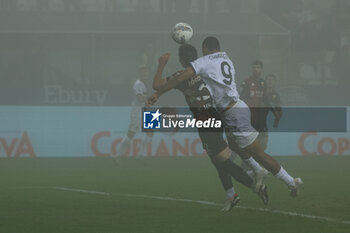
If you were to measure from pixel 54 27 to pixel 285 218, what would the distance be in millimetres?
20793

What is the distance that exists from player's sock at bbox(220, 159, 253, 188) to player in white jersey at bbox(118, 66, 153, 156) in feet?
29.7

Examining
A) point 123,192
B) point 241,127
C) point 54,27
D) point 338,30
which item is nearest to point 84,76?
point 54,27

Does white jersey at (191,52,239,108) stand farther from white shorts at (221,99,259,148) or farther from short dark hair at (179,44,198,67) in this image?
short dark hair at (179,44,198,67)

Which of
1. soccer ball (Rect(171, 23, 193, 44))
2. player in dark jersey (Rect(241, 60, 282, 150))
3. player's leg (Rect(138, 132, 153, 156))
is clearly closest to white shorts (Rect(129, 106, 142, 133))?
player's leg (Rect(138, 132, 153, 156))

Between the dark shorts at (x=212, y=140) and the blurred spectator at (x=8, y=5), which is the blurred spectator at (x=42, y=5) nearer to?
the blurred spectator at (x=8, y=5)

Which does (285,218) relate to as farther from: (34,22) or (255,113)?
(34,22)

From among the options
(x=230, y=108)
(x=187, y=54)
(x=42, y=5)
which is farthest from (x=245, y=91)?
(x=42, y=5)

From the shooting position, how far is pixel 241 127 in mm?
9938

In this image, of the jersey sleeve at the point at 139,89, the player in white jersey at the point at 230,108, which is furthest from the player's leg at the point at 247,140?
the jersey sleeve at the point at 139,89

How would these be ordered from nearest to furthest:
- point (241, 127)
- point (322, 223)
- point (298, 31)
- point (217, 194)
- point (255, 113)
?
1. point (322, 223)
2. point (241, 127)
3. point (217, 194)
4. point (255, 113)
5. point (298, 31)

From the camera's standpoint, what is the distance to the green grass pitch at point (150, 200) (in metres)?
8.48

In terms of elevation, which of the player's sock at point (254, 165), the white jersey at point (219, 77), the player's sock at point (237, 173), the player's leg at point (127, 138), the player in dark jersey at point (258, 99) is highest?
the white jersey at point (219, 77)

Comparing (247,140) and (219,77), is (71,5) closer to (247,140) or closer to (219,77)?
(219,77)

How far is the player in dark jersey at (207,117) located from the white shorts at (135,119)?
913cm
